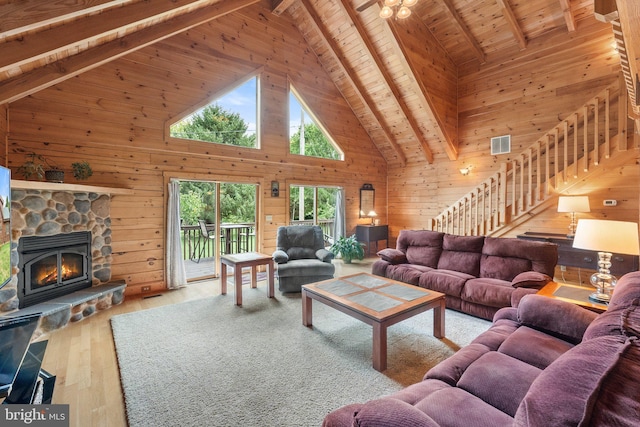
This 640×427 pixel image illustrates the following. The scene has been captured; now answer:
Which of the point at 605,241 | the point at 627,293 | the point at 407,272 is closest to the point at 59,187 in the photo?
the point at 407,272

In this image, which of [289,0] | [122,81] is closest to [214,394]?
[122,81]

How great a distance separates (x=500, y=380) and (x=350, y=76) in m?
6.03

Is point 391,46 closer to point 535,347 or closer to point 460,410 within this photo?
point 535,347

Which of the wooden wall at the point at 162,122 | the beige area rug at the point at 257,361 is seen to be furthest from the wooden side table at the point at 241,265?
the wooden wall at the point at 162,122

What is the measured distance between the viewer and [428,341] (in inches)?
111

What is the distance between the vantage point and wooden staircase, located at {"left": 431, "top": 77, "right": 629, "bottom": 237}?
441 cm

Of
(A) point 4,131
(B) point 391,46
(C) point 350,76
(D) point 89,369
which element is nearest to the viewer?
(D) point 89,369

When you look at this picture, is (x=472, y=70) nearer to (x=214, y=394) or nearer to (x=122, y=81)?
(x=122, y=81)

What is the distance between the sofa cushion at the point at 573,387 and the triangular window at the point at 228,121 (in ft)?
17.2

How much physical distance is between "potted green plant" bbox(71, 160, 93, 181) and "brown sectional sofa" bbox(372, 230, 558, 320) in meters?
4.13

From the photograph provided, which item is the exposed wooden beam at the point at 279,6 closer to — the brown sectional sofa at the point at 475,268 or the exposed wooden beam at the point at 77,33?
the exposed wooden beam at the point at 77,33

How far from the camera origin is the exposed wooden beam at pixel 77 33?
2328 millimetres

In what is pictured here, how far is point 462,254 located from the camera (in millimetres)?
3967

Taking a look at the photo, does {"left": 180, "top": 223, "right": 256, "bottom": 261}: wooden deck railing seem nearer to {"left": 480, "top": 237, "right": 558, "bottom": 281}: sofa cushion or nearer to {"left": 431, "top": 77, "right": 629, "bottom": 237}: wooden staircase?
{"left": 480, "top": 237, "right": 558, "bottom": 281}: sofa cushion
